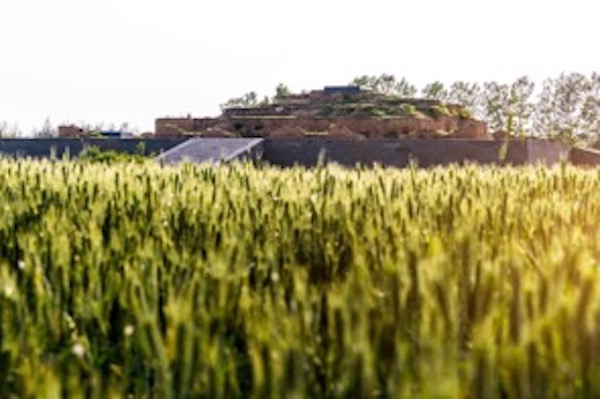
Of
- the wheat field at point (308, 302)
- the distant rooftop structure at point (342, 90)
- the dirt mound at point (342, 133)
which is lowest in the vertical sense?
the dirt mound at point (342, 133)

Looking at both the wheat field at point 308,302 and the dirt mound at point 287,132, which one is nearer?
the wheat field at point 308,302

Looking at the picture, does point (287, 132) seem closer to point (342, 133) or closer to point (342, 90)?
point (342, 133)

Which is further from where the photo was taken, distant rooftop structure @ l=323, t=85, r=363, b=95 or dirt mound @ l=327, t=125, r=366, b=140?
distant rooftop structure @ l=323, t=85, r=363, b=95

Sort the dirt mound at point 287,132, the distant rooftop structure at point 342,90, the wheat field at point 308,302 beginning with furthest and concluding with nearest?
the distant rooftop structure at point 342,90, the dirt mound at point 287,132, the wheat field at point 308,302

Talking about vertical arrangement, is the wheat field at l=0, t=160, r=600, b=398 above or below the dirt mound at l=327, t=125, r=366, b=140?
above

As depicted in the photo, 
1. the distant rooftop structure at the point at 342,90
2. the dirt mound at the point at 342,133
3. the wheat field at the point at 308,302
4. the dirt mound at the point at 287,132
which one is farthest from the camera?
the distant rooftop structure at the point at 342,90

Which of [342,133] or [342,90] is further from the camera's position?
[342,90]

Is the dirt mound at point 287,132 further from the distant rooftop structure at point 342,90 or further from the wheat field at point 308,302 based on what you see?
the wheat field at point 308,302

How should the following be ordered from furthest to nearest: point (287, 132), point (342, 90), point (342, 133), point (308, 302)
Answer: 1. point (342, 90)
2. point (287, 132)
3. point (342, 133)
4. point (308, 302)

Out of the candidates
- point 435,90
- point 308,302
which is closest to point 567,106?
point 435,90

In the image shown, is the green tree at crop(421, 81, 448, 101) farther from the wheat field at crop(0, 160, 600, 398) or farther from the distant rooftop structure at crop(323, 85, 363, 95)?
the wheat field at crop(0, 160, 600, 398)

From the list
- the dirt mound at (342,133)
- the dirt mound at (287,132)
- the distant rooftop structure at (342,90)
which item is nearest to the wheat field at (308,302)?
the dirt mound at (342,133)

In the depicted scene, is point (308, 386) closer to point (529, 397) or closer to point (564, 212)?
point (529, 397)

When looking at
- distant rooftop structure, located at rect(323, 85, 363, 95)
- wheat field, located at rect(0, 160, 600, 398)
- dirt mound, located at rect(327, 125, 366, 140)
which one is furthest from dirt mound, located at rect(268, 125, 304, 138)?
wheat field, located at rect(0, 160, 600, 398)
